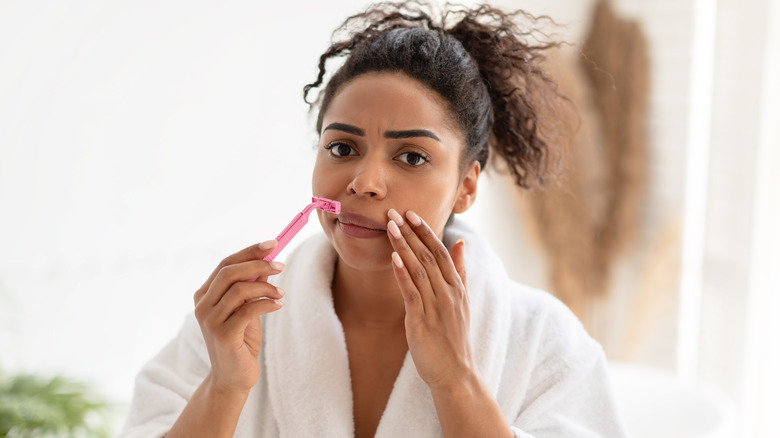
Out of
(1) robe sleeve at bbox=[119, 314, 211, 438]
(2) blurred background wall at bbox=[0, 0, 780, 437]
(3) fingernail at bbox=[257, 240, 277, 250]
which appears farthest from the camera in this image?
(2) blurred background wall at bbox=[0, 0, 780, 437]

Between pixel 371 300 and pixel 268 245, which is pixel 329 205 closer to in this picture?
pixel 268 245

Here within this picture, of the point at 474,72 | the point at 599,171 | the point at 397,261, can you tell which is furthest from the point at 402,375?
the point at 599,171

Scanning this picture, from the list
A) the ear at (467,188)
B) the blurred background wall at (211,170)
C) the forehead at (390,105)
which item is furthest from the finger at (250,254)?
the blurred background wall at (211,170)

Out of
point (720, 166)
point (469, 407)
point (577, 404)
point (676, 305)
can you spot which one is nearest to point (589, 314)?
point (676, 305)

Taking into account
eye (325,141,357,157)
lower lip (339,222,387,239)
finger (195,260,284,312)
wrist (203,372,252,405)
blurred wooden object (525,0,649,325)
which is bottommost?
wrist (203,372,252,405)

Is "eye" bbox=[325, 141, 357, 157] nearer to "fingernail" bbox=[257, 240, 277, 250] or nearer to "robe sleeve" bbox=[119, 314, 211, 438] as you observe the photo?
"fingernail" bbox=[257, 240, 277, 250]

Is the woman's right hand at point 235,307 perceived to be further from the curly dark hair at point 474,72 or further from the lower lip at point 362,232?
the curly dark hair at point 474,72

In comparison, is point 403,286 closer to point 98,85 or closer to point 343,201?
point 343,201

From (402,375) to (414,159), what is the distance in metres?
0.33

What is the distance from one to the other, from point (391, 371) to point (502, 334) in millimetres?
191

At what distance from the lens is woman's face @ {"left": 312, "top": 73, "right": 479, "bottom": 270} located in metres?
1.04

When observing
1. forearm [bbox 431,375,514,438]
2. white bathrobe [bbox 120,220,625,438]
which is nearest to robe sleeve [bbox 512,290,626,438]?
white bathrobe [bbox 120,220,625,438]

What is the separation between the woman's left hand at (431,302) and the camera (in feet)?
3.20

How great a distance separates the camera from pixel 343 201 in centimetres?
105
